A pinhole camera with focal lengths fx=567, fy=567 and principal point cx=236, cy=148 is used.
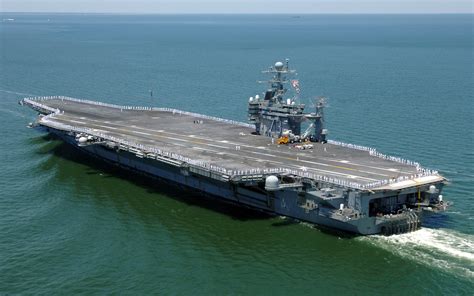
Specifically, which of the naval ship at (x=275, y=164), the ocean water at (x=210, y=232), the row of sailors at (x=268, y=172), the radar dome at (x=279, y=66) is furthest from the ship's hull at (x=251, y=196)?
the radar dome at (x=279, y=66)

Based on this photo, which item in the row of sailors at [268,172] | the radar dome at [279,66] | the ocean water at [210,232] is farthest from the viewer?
the radar dome at [279,66]

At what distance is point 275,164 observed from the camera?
165 feet

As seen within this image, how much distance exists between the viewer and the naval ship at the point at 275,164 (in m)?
43.2

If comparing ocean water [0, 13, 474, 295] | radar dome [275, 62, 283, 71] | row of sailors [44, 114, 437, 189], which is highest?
radar dome [275, 62, 283, 71]

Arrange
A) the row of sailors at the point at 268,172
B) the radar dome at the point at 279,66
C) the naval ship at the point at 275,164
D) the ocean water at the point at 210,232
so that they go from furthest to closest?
1. the radar dome at the point at 279,66
2. the naval ship at the point at 275,164
3. the row of sailors at the point at 268,172
4. the ocean water at the point at 210,232

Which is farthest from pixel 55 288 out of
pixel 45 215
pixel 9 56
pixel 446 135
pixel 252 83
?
pixel 9 56

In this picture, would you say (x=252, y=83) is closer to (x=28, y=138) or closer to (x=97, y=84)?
(x=97, y=84)

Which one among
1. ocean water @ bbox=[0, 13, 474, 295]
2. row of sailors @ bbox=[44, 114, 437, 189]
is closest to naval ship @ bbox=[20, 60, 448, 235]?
row of sailors @ bbox=[44, 114, 437, 189]

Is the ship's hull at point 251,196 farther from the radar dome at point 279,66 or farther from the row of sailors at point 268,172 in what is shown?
the radar dome at point 279,66

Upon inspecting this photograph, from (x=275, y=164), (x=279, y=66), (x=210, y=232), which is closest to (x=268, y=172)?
(x=275, y=164)

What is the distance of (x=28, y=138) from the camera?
75250 mm

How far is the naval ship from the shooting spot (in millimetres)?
43188

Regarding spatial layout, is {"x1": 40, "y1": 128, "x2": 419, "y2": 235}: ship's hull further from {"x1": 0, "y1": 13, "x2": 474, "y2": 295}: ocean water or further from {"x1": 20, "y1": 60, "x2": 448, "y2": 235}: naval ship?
{"x1": 0, "y1": 13, "x2": 474, "y2": 295}: ocean water

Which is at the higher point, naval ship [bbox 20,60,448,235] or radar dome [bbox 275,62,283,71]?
radar dome [bbox 275,62,283,71]
